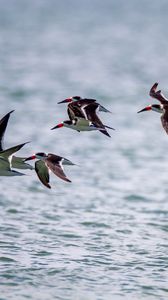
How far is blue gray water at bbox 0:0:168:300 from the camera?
2645cm

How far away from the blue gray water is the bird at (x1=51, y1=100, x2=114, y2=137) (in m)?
4.52

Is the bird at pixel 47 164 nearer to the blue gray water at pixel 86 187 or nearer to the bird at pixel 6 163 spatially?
the bird at pixel 6 163

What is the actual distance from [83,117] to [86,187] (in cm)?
1825

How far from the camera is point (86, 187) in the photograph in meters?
39.8

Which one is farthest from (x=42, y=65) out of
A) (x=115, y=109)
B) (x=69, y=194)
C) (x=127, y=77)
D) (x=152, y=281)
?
(x=152, y=281)

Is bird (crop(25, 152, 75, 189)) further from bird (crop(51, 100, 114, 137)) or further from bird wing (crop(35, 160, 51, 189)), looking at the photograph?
bird (crop(51, 100, 114, 137))

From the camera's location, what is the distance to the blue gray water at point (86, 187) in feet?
86.8

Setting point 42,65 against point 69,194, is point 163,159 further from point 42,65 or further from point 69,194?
point 42,65

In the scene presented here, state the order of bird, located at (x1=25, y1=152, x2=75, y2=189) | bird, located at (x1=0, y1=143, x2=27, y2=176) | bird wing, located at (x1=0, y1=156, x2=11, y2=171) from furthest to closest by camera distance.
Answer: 1. bird wing, located at (x1=0, y1=156, x2=11, y2=171)
2. bird, located at (x1=0, y1=143, x2=27, y2=176)
3. bird, located at (x1=25, y1=152, x2=75, y2=189)

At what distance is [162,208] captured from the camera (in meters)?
36.8

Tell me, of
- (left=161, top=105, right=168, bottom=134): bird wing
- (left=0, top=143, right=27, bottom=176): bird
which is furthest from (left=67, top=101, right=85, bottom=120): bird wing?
(left=161, top=105, right=168, bottom=134): bird wing

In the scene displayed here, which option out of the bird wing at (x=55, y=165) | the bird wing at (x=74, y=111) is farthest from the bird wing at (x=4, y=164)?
the bird wing at (x=74, y=111)

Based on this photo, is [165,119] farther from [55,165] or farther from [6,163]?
[6,163]

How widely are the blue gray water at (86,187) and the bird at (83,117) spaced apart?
14.8 feet
